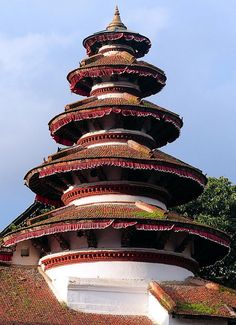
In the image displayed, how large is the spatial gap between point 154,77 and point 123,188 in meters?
5.33

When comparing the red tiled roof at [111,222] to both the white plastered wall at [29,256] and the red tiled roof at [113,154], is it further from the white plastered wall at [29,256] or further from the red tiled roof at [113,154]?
the red tiled roof at [113,154]

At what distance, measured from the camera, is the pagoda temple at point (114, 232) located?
17.1 m

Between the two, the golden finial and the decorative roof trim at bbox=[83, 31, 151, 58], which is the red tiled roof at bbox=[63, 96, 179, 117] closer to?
the decorative roof trim at bbox=[83, 31, 151, 58]

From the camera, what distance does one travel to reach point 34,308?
16.5m

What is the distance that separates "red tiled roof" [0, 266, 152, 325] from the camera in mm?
15961

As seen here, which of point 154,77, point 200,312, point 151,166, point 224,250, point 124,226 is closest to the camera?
point 200,312

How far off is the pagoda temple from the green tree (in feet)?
37.2

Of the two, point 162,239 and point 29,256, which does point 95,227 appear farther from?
point 29,256

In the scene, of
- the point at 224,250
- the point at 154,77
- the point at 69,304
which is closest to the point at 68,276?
the point at 69,304

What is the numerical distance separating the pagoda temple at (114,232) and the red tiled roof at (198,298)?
1.3 inches

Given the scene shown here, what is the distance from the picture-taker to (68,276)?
17.9 metres

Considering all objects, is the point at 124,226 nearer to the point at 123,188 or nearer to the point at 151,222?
the point at 151,222

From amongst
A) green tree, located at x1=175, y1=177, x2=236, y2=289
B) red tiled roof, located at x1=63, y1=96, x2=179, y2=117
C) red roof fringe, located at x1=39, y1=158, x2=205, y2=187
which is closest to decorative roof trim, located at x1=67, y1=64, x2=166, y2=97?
red tiled roof, located at x1=63, y1=96, x2=179, y2=117

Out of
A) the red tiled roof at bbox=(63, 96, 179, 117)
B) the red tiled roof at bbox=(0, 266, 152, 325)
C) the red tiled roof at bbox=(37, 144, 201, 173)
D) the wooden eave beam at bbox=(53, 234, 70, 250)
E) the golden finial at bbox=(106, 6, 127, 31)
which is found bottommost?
the red tiled roof at bbox=(0, 266, 152, 325)
